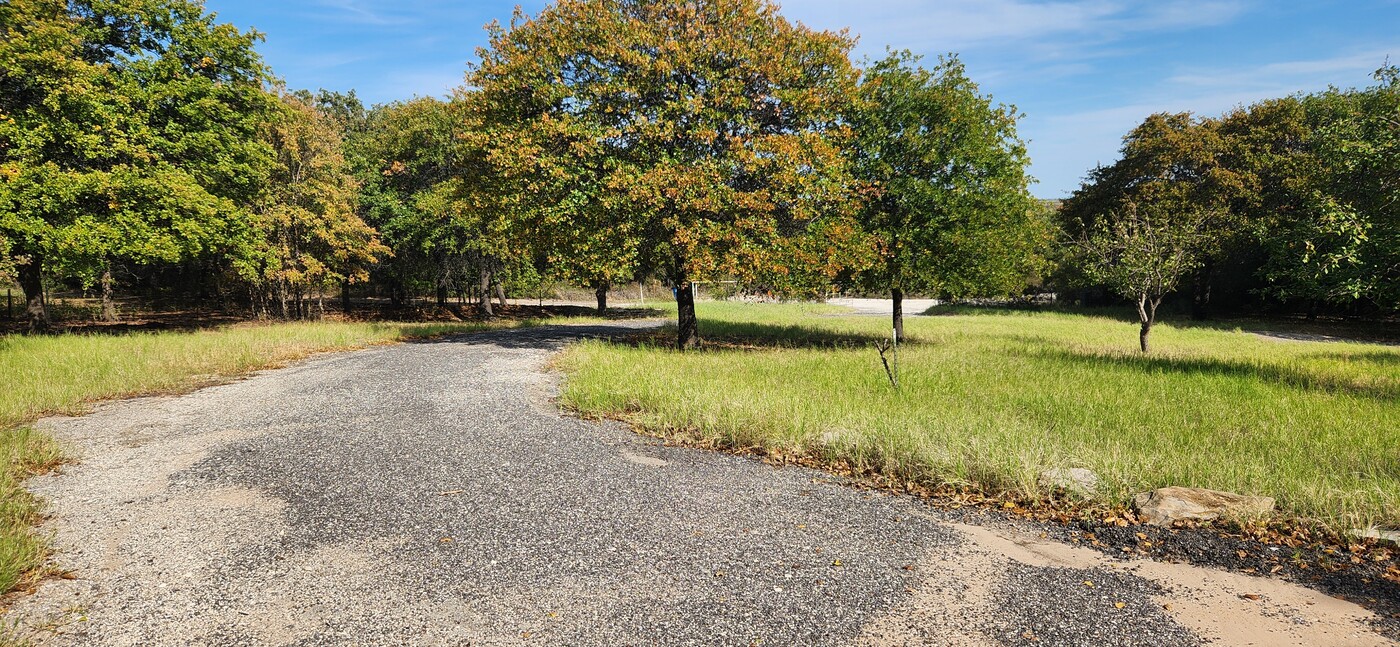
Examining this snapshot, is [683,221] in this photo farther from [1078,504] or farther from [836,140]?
[1078,504]

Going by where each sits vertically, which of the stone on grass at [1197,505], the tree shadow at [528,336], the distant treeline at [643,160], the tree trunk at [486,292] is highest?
the distant treeline at [643,160]

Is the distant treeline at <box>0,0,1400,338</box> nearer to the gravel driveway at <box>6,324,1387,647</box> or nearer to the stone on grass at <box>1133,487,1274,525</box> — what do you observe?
the stone on grass at <box>1133,487,1274,525</box>

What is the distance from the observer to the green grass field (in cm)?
604

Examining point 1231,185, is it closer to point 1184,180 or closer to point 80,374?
point 1184,180

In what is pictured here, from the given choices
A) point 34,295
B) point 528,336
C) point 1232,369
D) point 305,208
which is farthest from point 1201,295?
point 34,295

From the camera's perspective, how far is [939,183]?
17.5 m

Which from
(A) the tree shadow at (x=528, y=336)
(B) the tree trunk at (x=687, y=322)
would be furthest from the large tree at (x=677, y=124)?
(A) the tree shadow at (x=528, y=336)

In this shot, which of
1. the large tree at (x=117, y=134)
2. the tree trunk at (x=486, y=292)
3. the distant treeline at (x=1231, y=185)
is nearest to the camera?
the large tree at (x=117, y=134)

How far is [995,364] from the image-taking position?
13.7 meters

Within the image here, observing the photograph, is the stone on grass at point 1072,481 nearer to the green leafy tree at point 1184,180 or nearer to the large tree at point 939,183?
the large tree at point 939,183

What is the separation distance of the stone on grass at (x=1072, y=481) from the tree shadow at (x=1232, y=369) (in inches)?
323

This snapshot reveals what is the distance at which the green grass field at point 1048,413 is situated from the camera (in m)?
6.04

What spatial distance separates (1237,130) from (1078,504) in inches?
1634

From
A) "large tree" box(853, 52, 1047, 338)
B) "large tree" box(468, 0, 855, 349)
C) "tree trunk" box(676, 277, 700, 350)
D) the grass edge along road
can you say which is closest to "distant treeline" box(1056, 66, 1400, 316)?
"large tree" box(853, 52, 1047, 338)
